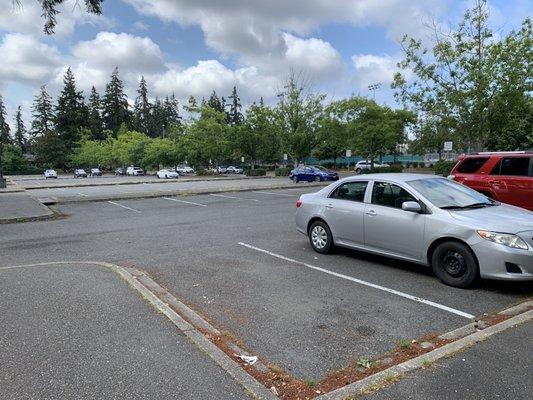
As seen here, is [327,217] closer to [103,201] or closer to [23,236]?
[23,236]

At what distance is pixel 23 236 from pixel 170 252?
4627 millimetres

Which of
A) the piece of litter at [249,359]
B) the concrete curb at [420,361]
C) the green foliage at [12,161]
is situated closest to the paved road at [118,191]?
the piece of litter at [249,359]

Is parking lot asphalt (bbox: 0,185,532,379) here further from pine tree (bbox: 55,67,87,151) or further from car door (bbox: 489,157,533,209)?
pine tree (bbox: 55,67,87,151)

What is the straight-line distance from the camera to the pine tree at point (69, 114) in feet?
287

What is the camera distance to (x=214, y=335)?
4.08m

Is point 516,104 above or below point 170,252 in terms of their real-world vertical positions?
→ above

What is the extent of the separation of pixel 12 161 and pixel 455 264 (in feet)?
281

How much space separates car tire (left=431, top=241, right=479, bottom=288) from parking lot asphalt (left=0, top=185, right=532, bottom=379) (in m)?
0.18

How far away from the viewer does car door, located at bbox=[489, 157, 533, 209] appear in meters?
9.60

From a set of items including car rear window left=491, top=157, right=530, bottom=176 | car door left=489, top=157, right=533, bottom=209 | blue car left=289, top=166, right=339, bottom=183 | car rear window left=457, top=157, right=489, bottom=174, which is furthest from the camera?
blue car left=289, top=166, right=339, bottom=183

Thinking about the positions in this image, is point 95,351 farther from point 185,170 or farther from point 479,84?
point 185,170

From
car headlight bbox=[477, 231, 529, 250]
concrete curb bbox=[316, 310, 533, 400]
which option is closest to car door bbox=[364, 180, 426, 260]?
car headlight bbox=[477, 231, 529, 250]

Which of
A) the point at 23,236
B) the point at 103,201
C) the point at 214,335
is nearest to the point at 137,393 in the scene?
the point at 214,335

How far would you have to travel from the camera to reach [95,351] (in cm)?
370
